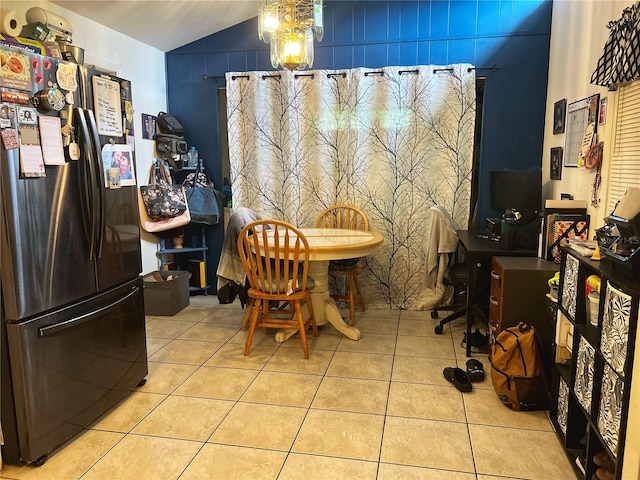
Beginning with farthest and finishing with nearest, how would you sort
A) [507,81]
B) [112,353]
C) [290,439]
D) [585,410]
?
[507,81], [112,353], [290,439], [585,410]

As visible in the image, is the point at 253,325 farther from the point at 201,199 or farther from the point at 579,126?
the point at 579,126

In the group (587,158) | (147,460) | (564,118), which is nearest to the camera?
(147,460)

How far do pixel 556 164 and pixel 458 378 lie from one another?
174 cm

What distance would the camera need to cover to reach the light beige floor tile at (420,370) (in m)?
2.93

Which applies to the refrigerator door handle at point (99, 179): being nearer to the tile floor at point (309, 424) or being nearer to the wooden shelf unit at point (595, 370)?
the tile floor at point (309, 424)

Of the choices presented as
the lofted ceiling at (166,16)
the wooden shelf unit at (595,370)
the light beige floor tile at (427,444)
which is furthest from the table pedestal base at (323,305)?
the lofted ceiling at (166,16)

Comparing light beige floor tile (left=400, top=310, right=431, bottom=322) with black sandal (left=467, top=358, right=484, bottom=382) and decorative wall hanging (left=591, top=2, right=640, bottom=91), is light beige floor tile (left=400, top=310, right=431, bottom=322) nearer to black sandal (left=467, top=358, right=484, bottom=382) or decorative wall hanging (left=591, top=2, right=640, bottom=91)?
black sandal (left=467, top=358, right=484, bottom=382)

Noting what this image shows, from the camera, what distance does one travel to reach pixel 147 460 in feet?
7.12

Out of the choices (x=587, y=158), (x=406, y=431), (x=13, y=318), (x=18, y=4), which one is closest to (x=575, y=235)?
(x=587, y=158)

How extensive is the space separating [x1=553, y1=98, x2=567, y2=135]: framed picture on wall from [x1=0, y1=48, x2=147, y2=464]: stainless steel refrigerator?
2.83m

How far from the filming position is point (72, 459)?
2180mm

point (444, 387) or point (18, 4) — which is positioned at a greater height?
point (18, 4)

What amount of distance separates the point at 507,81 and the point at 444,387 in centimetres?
254

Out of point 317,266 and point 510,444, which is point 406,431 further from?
point 317,266
